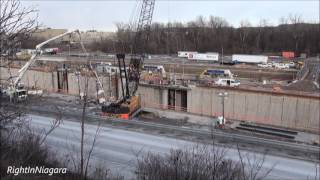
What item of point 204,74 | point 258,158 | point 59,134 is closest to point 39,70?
point 204,74

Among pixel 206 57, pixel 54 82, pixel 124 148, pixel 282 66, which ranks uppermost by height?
pixel 206 57

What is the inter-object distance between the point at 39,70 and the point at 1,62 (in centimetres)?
4727

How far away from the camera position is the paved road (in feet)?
64.4

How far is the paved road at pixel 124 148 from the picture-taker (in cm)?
1962

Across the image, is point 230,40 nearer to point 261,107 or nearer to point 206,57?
point 206,57

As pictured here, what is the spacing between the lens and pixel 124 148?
2362cm

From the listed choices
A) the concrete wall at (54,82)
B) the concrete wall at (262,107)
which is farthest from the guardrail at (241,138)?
the concrete wall at (54,82)

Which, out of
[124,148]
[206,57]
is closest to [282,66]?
[206,57]

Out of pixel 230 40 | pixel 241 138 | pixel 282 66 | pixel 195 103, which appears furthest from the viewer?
pixel 230 40

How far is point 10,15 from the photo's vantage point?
25.4ft

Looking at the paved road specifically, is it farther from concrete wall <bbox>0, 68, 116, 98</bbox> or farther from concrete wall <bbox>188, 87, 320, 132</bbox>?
concrete wall <bbox>0, 68, 116, 98</bbox>

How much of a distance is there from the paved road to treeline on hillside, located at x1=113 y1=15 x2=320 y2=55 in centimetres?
5313

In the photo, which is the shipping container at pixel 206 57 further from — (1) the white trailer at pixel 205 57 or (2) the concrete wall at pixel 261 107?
(2) the concrete wall at pixel 261 107

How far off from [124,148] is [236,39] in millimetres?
76203
